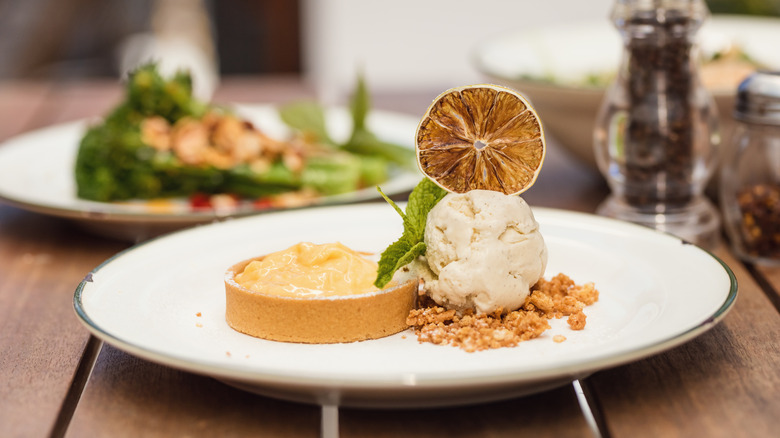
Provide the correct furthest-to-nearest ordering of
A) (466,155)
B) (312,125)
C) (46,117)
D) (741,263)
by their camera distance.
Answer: (46,117) < (312,125) < (741,263) < (466,155)

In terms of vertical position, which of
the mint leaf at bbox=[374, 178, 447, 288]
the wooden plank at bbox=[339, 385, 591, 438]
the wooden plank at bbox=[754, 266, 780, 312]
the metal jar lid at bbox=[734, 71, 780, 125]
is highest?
the metal jar lid at bbox=[734, 71, 780, 125]

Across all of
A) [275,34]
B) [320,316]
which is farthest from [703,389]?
[275,34]

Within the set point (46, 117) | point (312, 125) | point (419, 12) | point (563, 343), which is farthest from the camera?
point (419, 12)

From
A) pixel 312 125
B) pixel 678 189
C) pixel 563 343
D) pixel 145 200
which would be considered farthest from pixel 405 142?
pixel 563 343

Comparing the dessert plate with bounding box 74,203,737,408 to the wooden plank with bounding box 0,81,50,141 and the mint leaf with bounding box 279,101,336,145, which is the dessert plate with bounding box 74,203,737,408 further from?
the wooden plank with bounding box 0,81,50,141

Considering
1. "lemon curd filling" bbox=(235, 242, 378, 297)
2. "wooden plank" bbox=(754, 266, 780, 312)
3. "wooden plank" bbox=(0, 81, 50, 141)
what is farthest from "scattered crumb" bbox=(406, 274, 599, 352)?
"wooden plank" bbox=(0, 81, 50, 141)

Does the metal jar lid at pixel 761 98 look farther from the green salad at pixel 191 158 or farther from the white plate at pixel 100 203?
the green salad at pixel 191 158

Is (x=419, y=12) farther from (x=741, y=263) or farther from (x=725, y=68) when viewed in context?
(x=741, y=263)

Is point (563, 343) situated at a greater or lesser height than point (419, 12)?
greater
